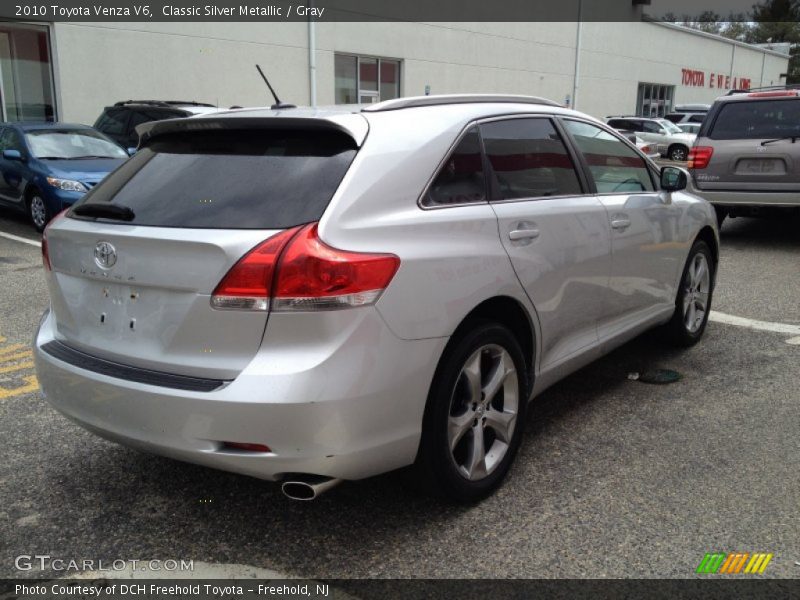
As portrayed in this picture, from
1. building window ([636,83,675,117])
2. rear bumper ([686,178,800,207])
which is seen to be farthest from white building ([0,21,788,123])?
rear bumper ([686,178,800,207])

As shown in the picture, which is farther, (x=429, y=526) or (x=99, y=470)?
(x=99, y=470)

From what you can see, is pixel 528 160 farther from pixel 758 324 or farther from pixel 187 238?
pixel 758 324

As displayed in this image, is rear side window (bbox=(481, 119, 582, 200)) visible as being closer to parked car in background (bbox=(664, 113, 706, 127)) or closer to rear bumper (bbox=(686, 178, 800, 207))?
rear bumper (bbox=(686, 178, 800, 207))

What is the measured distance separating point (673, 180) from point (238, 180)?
3033 millimetres

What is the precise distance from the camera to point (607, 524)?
297 centimetres

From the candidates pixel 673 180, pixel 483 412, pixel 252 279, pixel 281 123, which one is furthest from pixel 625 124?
pixel 252 279

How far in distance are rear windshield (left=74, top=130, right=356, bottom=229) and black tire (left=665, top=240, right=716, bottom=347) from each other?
122 inches

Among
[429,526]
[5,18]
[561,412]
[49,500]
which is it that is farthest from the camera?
[5,18]

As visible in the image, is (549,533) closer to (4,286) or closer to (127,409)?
(127,409)

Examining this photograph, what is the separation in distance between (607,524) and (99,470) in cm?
225

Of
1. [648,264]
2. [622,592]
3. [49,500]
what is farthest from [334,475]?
[648,264]

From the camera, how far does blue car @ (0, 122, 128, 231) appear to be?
9.88 metres

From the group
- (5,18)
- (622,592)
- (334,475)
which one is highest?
(5,18)
